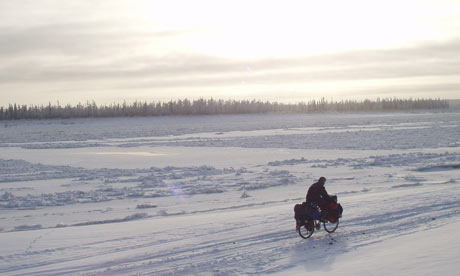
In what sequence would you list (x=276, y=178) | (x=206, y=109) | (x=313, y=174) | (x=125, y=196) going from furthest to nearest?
(x=206, y=109) → (x=313, y=174) → (x=276, y=178) → (x=125, y=196)

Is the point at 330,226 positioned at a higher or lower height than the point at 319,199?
lower

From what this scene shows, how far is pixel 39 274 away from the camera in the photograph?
7.66 metres

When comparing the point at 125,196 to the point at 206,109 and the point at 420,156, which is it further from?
the point at 206,109

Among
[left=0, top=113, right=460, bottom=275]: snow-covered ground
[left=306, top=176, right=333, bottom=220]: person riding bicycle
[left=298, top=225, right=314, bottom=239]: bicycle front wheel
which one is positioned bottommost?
[left=0, top=113, right=460, bottom=275]: snow-covered ground

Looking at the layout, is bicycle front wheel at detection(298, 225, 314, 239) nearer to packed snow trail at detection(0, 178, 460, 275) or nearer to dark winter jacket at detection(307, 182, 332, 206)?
packed snow trail at detection(0, 178, 460, 275)

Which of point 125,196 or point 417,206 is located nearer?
point 417,206

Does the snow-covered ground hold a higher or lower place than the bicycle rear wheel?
lower

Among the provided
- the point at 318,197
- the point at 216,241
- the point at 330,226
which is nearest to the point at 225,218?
the point at 216,241

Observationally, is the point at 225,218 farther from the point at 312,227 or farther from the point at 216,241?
the point at 312,227

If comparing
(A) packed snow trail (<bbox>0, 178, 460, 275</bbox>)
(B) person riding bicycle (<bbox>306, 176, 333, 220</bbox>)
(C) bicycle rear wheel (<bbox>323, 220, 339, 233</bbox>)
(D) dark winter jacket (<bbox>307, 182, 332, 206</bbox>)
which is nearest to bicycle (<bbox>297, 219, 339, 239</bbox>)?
(C) bicycle rear wheel (<bbox>323, 220, 339, 233</bbox>)

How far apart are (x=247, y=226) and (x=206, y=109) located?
122454mm

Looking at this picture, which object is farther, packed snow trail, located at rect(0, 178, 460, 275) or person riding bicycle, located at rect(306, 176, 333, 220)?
person riding bicycle, located at rect(306, 176, 333, 220)

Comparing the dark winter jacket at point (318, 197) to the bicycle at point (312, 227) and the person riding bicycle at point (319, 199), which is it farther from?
the bicycle at point (312, 227)

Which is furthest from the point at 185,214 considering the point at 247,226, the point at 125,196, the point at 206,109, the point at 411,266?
the point at 206,109
